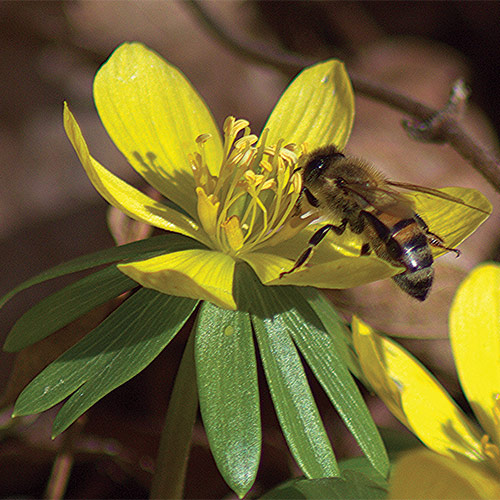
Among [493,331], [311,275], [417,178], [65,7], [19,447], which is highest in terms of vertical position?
[311,275]

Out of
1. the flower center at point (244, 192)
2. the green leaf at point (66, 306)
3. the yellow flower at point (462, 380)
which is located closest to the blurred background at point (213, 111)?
the green leaf at point (66, 306)

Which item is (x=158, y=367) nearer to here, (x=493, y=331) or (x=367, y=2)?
(x=493, y=331)

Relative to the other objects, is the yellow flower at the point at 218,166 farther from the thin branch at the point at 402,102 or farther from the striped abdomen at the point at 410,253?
the thin branch at the point at 402,102

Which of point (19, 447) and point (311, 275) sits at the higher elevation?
point (311, 275)

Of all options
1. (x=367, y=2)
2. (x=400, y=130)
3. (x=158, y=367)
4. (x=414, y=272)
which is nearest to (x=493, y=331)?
(x=414, y=272)

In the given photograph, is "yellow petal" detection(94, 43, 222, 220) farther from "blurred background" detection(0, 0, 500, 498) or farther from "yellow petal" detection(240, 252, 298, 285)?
"blurred background" detection(0, 0, 500, 498)

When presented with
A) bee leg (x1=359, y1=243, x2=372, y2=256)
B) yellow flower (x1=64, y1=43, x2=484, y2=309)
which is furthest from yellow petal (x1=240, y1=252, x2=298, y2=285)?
bee leg (x1=359, y1=243, x2=372, y2=256)

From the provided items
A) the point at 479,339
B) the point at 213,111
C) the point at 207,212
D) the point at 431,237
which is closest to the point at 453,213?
the point at 431,237
